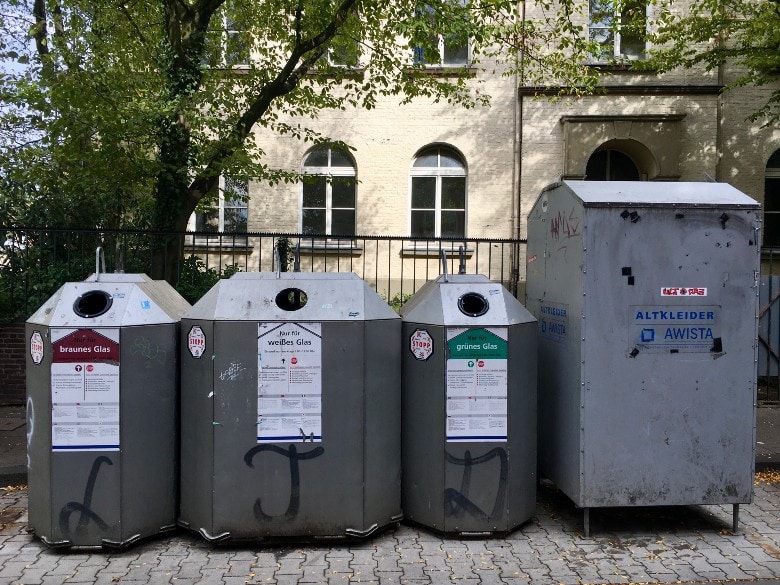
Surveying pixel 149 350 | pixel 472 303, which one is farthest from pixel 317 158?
pixel 149 350

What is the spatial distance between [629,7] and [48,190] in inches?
358

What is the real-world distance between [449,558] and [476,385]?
1.12 metres

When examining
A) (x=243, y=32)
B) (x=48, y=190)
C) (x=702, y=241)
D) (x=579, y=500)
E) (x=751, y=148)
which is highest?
(x=243, y=32)

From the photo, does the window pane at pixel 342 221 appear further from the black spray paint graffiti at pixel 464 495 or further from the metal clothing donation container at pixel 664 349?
the black spray paint graffiti at pixel 464 495

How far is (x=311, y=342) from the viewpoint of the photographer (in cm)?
423

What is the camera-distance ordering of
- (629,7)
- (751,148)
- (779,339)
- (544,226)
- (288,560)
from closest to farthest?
(288,560), (544,226), (779,339), (629,7), (751,148)

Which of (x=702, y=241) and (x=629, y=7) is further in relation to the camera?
(x=629, y=7)

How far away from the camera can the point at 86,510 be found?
13.5 ft

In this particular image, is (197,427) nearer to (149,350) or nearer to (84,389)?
(149,350)

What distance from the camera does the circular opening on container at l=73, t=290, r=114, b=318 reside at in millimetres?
4242

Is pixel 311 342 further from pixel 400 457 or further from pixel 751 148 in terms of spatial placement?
pixel 751 148

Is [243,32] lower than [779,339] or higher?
higher

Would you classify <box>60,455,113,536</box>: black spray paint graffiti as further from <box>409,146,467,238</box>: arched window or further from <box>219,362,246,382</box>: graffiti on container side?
<box>409,146,467,238</box>: arched window

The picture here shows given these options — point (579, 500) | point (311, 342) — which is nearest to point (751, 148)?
point (579, 500)
